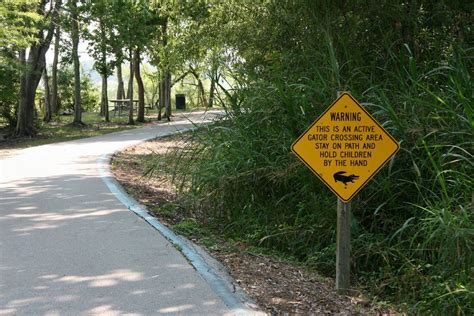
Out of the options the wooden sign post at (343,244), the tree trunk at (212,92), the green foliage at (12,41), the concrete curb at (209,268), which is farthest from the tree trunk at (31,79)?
the wooden sign post at (343,244)

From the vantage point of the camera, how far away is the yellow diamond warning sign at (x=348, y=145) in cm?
475

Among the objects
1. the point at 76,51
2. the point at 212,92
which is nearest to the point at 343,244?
the point at 212,92

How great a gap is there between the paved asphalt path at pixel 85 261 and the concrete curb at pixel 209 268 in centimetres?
8

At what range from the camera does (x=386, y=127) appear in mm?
6219

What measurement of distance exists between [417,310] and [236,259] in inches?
78.2

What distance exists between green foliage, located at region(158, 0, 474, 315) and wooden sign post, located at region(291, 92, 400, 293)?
810 mm

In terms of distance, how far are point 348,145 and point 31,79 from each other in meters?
20.4

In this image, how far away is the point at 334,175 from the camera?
190 inches

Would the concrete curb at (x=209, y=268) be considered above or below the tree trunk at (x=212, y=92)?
below

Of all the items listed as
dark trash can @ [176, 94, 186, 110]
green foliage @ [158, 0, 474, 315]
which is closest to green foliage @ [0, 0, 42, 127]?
green foliage @ [158, 0, 474, 315]

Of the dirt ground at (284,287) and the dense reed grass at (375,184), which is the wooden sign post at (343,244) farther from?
the dense reed grass at (375,184)

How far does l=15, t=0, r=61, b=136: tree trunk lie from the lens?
2211cm

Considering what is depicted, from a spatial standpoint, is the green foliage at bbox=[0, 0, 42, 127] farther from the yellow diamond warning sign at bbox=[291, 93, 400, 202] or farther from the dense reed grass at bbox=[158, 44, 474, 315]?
the yellow diamond warning sign at bbox=[291, 93, 400, 202]

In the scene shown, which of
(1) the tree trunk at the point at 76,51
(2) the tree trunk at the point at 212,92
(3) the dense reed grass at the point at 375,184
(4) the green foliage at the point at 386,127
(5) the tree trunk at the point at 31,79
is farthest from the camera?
(1) the tree trunk at the point at 76,51
